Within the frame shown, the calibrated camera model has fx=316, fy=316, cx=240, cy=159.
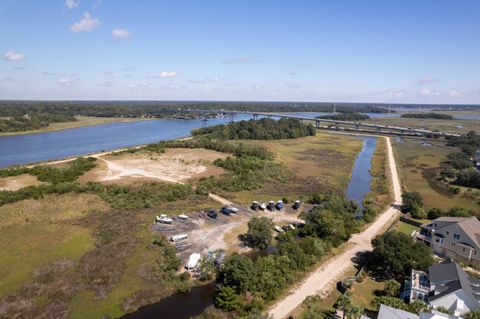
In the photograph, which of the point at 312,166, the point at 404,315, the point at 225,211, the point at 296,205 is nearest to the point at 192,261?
the point at 225,211

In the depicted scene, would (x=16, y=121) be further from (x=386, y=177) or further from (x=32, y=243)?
(x=386, y=177)

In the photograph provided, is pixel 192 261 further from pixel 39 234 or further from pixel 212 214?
pixel 39 234

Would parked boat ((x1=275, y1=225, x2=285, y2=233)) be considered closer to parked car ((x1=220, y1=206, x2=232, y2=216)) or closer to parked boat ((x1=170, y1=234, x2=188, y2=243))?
parked car ((x1=220, y1=206, x2=232, y2=216))

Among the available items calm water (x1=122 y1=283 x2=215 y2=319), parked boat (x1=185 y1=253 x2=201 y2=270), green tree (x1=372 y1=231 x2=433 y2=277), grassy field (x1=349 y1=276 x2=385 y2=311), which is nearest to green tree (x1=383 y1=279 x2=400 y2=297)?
grassy field (x1=349 y1=276 x2=385 y2=311)

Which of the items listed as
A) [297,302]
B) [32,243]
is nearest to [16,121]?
[32,243]

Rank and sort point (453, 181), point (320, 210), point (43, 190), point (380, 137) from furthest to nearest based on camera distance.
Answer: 1. point (380, 137)
2. point (453, 181)
3. point (43, 190)
4. point (320, 210)

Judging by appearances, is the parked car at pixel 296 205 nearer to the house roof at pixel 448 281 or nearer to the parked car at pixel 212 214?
the parked car at pixel 212 214
